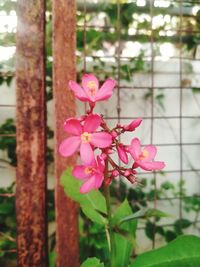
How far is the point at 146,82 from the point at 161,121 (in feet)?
0.87

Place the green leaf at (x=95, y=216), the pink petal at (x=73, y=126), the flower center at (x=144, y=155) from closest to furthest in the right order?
1. the pink petal at (x=73, y=126)
2. the flower center at (x=144, y=155)
3. the green leaf at (x=95, y=216)

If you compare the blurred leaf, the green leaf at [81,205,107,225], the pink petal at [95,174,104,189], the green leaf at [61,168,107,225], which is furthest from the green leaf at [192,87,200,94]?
the pink petal at [95,174,104,189]

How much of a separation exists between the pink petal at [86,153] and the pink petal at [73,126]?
35 mm

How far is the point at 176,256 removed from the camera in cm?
99

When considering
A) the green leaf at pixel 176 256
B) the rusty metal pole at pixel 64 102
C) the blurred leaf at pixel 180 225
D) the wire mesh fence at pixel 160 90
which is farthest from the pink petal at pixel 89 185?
the blurred leaf at pixel 180 225

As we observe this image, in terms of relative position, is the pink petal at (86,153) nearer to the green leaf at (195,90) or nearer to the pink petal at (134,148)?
the pink petal at (134,148)

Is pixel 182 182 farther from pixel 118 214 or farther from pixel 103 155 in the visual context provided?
pixel 103 155

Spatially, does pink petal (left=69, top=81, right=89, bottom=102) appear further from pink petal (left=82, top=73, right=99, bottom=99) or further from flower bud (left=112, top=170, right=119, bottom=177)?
flower bud (left=112, top=170, right=119, bottom=177)

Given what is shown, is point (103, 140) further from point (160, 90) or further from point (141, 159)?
point (160, 90)

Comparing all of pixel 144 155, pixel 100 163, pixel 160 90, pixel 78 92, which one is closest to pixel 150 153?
pixel 144 155

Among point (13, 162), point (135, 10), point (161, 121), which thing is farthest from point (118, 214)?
point (135, 10)

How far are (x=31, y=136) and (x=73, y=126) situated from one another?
0.64 meters

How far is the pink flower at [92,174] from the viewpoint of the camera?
0.84 metres

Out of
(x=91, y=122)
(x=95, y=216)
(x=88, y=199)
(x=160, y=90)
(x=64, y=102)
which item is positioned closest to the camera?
(x=91, y=122)
